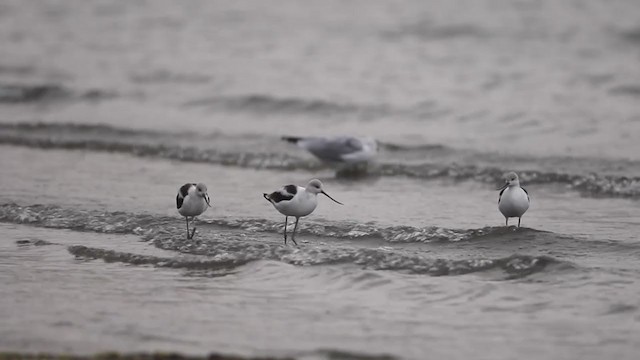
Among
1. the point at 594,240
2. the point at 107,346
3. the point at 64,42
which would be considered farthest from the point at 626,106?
the point at 64,42

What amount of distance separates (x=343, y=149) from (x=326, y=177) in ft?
1.28

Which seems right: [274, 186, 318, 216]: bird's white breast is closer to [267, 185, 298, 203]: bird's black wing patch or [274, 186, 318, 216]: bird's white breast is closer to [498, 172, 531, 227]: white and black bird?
[267, 185, 298, 203]: bird's black wing patch

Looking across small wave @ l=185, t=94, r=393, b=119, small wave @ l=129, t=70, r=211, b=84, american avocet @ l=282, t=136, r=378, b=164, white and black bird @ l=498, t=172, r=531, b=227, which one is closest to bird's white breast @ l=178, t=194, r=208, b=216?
white and black bird @ l=498, t=172, r=531, b=227

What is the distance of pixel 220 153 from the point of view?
1383cm

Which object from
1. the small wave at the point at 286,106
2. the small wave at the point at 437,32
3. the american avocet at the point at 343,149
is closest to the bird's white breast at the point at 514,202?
the american avocet at the point at 343,149

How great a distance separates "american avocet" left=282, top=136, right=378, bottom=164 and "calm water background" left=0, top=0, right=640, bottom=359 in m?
0.24

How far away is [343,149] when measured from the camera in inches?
498

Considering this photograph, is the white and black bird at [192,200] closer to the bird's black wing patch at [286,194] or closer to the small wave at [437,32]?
the bird's black wing patch at [286,194]

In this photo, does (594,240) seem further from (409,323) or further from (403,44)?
(403,44)

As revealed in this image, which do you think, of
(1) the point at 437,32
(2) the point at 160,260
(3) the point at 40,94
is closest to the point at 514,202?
(2) the point at 160,260

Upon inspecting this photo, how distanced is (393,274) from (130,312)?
2.05 metres

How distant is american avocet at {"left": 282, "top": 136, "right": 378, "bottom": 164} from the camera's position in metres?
12.6

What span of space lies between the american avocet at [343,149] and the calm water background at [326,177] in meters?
0.24

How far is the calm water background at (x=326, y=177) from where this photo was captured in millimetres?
6746
